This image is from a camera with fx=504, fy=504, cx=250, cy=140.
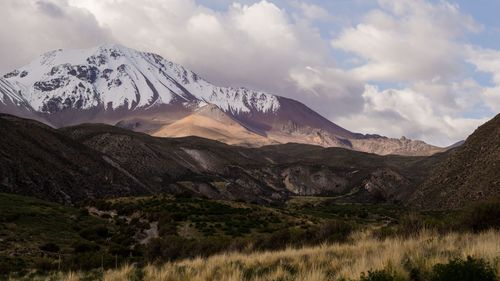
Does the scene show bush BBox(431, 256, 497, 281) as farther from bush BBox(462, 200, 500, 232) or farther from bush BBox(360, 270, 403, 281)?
bush BBox(462, 200, 500, 232)

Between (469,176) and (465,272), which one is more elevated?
(469,176)

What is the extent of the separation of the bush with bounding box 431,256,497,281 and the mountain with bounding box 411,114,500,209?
61.2m

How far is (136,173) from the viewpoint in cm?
13238

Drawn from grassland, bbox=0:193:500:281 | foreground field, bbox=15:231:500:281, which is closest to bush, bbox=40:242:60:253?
grassland, bbox=0:193:500:281

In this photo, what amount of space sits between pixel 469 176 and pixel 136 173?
84646 mm

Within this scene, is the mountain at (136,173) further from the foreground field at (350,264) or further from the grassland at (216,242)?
the foreground field at (350,264)

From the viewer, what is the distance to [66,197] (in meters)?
80.4

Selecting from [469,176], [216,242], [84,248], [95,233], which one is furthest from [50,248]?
[469,176]

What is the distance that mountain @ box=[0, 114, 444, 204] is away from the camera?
80000 millimetres

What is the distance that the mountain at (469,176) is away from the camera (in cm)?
6925

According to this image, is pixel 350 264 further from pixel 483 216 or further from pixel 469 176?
pixel 469 176

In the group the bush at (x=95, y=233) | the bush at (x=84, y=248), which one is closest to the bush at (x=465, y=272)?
the bush at (x=84, y=248)

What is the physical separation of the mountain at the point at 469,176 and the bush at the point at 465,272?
61164 millimetres

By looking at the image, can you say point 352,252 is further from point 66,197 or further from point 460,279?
point 66,197
